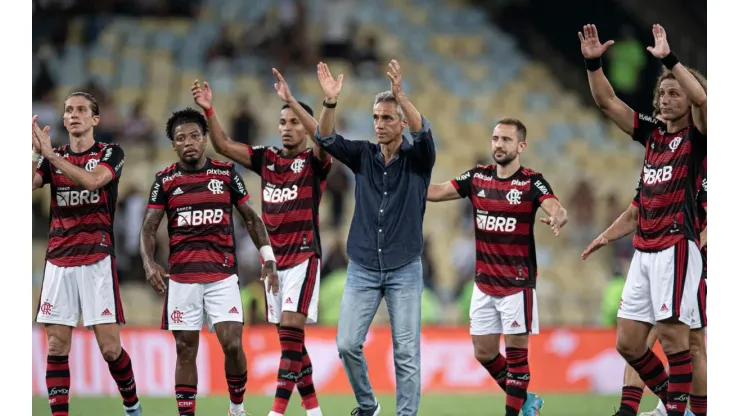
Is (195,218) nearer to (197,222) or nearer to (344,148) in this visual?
(197,222)

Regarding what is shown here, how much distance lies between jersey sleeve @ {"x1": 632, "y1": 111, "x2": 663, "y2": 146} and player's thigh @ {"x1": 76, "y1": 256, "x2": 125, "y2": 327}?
3.58 m

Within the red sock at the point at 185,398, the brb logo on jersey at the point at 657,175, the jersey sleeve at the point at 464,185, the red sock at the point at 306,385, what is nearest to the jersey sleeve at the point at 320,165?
the jersey sleeve at the point at 464,185

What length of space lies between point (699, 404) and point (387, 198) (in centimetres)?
241

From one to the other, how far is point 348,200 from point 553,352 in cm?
415

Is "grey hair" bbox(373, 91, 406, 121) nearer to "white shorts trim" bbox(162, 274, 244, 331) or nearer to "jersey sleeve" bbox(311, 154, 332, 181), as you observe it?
"jersey sleeve" bbox(311, 154, 332, 181)

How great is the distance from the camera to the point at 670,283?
605 centimetres

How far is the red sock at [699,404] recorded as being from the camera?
6387 millimetres

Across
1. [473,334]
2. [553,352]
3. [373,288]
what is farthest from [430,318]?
[373,288]

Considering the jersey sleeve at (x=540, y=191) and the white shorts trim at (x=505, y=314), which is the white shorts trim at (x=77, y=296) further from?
the jersey sleeve at (x=540, y=191)

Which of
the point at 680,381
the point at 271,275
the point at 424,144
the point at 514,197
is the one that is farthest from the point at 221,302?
the point at 680,381

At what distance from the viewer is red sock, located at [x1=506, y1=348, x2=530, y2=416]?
6.81 metres

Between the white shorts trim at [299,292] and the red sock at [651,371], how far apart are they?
2.16 metres

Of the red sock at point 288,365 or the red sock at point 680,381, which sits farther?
the red sock at point 288,365

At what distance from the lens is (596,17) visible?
14797mm
